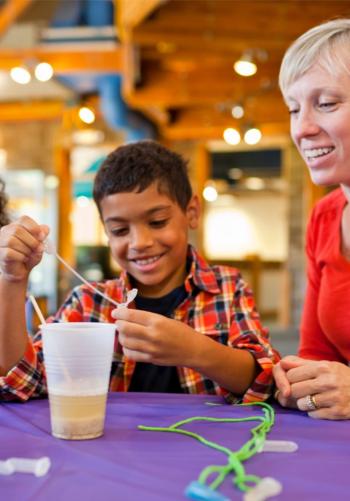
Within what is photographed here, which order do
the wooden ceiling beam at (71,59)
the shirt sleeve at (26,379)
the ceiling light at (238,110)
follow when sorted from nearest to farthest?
the shirt sleeve at (26,379) < the ceiling light at (238,110) < the wooden ceiling beam at (71,59)

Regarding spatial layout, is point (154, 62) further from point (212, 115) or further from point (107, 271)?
point (107, 271)

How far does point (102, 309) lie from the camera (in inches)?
65.4

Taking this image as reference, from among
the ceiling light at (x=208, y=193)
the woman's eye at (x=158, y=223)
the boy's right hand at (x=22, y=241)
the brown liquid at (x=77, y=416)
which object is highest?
the ceiling light at (x=208, y=193)

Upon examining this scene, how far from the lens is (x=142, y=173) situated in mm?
1662

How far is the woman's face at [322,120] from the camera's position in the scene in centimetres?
142

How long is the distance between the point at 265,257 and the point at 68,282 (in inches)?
290

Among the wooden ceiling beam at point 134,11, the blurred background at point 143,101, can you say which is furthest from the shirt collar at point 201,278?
the wooden ceiling beam at point 134,11

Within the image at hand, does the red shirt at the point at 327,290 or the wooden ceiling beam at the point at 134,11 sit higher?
the wooden ceiling beam at the point at 134,11

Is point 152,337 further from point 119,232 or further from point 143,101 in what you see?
point 143,101

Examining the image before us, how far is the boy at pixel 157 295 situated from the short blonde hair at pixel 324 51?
456 mm

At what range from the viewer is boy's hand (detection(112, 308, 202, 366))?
104cm

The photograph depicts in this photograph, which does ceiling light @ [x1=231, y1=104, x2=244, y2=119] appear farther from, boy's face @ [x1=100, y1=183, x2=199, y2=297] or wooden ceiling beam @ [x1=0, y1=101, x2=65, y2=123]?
boy's face @ [x1=100, y1=183, x2=199, y2=297]

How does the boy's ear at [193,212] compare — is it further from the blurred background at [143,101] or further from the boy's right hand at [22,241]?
the blurred background at [143,101]

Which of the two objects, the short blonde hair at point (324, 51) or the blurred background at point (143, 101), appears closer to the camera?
the short blonde hair at point (324, 51)
